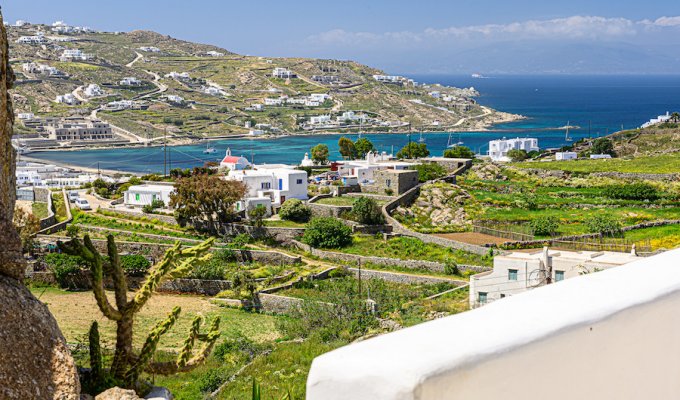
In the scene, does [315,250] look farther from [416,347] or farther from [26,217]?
[416,347]

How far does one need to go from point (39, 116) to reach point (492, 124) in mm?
81911

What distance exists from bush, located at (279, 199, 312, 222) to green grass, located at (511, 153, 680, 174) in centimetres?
2032

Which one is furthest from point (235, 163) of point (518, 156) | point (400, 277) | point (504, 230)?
point (518, 156)

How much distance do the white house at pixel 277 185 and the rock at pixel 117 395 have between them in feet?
102

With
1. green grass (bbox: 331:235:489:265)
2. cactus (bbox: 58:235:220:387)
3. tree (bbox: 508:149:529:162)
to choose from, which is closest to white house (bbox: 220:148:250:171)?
green grass (bbox: 331:235:489:265)

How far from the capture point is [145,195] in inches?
1542

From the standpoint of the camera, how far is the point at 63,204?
1581 inches

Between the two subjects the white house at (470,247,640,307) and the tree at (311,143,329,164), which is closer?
the white house at (470,247,640,307)

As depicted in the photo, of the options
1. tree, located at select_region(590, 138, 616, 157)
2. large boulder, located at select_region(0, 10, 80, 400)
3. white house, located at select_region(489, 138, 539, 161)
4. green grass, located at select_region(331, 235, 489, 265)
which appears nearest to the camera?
large boulder, located at select_region(0, 10, 80, 400)

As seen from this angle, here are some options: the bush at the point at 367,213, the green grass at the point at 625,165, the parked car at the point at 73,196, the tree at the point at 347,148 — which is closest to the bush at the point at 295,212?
the bush at the point at 367,213

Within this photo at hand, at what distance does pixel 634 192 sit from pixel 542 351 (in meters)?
39.7

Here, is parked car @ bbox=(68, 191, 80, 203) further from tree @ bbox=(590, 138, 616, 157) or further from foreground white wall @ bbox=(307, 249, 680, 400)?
tree @ bbox=(590, 138, 616, 157)

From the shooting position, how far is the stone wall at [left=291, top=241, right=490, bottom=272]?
93.2 feet

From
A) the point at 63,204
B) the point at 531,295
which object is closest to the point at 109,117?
the point at 63,204
